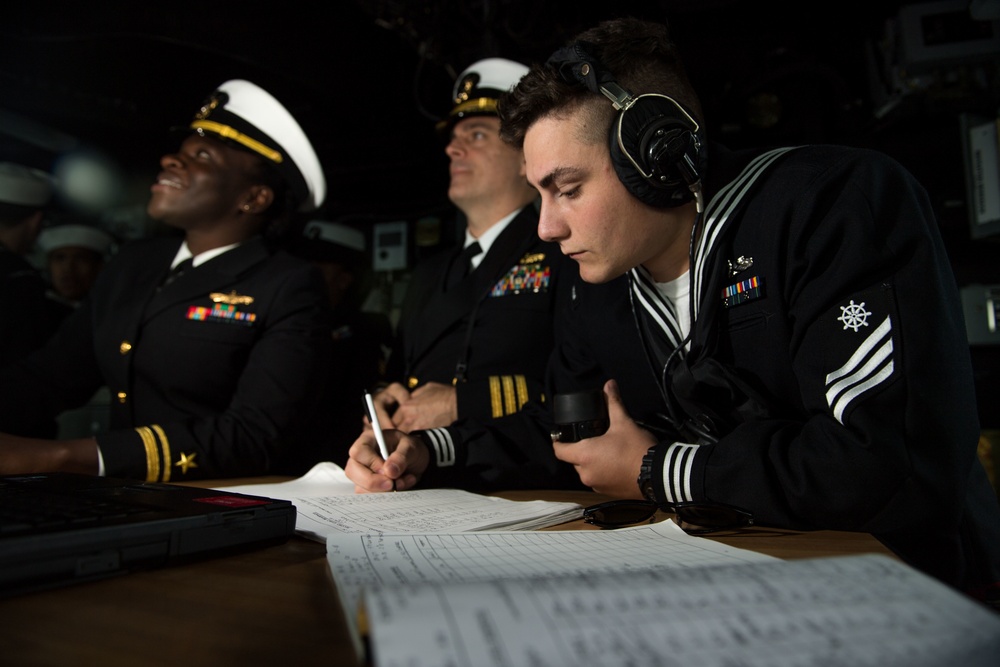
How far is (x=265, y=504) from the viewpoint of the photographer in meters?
0.72

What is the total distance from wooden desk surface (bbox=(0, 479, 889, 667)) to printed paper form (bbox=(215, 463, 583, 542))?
0.13 m

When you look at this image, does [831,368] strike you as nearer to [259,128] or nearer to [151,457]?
[151,457]

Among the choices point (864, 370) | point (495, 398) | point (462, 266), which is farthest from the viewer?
point (462, 266)

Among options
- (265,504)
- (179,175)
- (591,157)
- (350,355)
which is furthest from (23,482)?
(350,355)

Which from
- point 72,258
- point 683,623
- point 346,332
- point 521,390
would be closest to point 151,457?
point 521,390

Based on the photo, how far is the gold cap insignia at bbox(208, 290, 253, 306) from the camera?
197 cm

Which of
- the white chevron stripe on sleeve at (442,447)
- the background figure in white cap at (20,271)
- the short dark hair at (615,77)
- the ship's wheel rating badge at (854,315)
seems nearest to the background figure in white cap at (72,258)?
the background figure in white cap at (20,271)

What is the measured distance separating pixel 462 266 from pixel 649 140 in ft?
4.43

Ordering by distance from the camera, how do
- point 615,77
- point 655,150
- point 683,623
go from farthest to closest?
point 615,77 < point 655,150 < point 683,623

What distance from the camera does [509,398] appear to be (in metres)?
1.85

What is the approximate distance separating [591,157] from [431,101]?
3.23 metres

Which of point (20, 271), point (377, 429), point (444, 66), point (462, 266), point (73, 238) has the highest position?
point (444, 66)

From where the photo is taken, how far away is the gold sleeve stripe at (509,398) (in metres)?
1.83

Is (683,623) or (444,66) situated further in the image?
(444,66)
